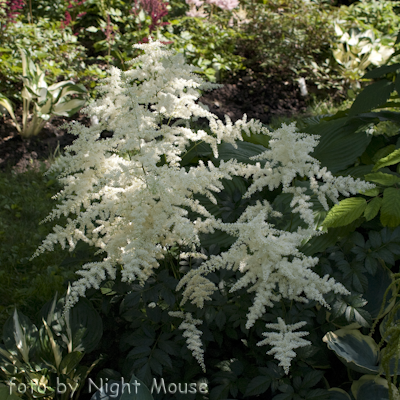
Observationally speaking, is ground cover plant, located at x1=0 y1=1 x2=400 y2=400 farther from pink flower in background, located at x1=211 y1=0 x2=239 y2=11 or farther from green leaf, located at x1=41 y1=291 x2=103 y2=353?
pink flower in background, located at x1=211 y1=0 x2=239 y2=11

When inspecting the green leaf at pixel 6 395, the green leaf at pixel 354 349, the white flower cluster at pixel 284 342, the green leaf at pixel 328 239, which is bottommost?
the green leaf at pixel 6 395

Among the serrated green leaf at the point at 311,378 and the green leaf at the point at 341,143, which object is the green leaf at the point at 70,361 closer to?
the serrated green leaf at the point at 311,378

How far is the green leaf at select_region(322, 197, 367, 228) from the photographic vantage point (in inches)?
63.1

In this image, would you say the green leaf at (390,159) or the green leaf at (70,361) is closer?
the green leaf at (70,361)

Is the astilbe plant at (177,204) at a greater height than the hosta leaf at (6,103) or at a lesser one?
greater

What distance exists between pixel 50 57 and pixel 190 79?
3464 mm

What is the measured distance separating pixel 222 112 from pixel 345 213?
314 cm

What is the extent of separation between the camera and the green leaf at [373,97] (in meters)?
2.46

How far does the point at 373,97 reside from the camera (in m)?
2.48

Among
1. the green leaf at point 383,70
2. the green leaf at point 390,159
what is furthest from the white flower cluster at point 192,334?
the green leaf at point 383,70

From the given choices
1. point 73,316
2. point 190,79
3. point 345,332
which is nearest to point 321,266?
point 345,332

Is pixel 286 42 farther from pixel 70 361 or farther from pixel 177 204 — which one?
pixel 70 361

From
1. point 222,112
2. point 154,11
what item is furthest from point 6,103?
point 222,112

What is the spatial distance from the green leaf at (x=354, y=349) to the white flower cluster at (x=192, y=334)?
0.47 metres
